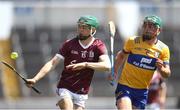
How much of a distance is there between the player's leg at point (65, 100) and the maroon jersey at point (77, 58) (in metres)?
0.08

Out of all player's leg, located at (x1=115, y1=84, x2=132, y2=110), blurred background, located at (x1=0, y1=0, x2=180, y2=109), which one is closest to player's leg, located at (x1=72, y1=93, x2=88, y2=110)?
player's leg, located at (x1=115, y1=84, x2=132, y2=110)

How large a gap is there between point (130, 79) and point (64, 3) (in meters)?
14.0

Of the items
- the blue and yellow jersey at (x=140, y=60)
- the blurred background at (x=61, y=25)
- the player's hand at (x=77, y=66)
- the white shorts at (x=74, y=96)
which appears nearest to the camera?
the player's hand at (x=77, y=66)

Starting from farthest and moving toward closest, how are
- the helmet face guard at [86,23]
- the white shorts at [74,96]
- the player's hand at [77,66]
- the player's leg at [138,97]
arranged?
the player's leg at [138,97], the white shorts at [74,96], the helmet face guard at [86,23], the player's hand at [77,66]

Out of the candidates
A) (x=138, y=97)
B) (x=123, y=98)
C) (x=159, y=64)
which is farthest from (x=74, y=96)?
(x=159, y=64)

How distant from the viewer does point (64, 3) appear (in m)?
25.7

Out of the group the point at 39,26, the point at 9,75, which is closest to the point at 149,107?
the point at 9,75

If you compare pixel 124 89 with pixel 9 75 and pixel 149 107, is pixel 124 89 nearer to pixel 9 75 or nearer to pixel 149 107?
pixel 149 107

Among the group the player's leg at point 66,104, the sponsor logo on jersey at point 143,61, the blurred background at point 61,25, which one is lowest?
the blurred background at point 61,25

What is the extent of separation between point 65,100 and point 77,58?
62cm

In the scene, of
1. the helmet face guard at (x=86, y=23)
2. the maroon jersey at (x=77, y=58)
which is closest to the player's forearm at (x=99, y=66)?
the maroon jersey at (x=77, y=58)

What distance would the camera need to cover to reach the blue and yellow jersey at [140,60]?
38.7ft

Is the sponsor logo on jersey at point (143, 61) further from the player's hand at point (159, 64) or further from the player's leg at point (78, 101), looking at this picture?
the player's leg at point (78, 101)

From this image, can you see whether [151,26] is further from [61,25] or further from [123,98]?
[61,25]
